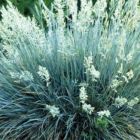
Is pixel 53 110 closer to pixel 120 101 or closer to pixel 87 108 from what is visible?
pixel 87 108

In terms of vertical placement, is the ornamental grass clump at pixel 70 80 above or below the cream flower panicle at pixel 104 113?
above

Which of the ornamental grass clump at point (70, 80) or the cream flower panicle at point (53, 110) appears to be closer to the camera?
the cream flower panicle at point (53, 110)

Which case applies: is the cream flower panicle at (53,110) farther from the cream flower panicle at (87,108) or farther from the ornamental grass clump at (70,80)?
the cream flower panicle at (87,108)

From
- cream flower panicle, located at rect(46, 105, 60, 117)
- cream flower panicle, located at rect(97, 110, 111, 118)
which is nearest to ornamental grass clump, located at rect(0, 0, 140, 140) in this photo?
cream flower panicle, located at rect(46, 105, 60, 117)

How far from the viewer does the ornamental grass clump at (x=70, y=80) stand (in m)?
3.38

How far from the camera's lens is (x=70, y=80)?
349 centimetres

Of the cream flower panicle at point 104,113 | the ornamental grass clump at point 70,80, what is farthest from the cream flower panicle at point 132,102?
the cream flower panicle at point 104,113

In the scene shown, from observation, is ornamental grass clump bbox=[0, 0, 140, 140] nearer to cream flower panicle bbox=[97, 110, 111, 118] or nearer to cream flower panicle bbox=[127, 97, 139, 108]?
cream flower panicle bbox=[127, 97, 139, 108]

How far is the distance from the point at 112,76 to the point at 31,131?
0.79m

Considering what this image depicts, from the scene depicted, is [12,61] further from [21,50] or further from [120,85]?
[120,85]

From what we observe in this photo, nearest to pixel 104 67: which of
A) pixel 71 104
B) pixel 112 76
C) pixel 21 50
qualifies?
pixel 112 76

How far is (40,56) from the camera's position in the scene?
367cm

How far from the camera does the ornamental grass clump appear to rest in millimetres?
3377

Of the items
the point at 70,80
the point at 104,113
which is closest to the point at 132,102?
the point at 104,113
